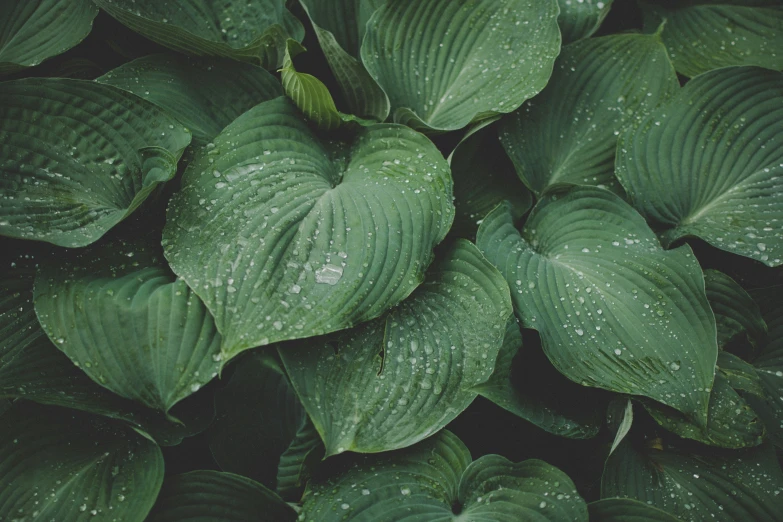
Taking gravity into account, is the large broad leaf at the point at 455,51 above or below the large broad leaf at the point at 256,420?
above

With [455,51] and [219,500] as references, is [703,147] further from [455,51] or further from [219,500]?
[219,500]

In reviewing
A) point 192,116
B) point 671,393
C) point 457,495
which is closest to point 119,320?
point 192,116

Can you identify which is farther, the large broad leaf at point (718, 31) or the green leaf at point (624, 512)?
the large broad leaf at point (718, 31)

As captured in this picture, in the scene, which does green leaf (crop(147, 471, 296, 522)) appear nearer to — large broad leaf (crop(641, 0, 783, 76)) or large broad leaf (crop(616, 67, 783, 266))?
large broad leaf (crop(616, 67, 783, 266))

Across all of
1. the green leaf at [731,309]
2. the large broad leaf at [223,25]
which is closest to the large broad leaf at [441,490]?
the green leaf at [731,309]

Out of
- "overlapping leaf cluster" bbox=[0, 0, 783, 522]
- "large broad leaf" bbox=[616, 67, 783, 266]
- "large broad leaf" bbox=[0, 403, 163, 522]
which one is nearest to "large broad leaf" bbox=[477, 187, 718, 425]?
"overlapping leaf cluster" bbox=[0, 0, 783, 522]

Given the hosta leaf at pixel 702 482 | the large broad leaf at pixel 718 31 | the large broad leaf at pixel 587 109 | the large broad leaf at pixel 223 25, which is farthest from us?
the large broad leaf at pixel 718 31

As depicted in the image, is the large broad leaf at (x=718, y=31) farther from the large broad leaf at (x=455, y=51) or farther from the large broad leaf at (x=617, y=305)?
the large broad leaf at (x=617, y=305)

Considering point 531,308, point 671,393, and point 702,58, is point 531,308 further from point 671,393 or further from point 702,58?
point 702,58
